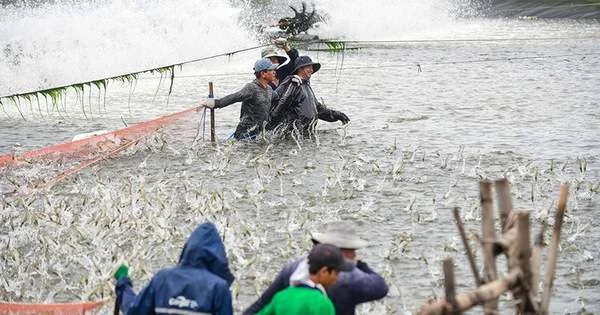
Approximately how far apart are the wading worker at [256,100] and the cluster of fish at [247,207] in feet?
1.08

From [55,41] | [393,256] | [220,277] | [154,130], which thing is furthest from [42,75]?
[220,277]

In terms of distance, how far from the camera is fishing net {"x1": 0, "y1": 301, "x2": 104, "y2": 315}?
682cm

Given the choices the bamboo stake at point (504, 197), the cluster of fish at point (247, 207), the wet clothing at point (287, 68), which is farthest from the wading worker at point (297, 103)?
the bamboo stake at point (504, 197)

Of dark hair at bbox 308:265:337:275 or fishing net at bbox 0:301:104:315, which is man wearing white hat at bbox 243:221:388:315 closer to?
dark hair at bbox 308:265:337:275

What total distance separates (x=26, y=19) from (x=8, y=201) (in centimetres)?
2295

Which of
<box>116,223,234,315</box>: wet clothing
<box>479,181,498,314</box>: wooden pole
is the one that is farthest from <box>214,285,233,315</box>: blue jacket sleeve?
<box>479,181,498,314</box>: wooden pole

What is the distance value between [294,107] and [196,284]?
9.45 metres

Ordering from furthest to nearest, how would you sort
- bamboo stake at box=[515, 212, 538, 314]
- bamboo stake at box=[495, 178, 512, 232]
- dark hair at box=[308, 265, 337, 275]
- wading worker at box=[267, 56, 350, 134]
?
1. wading worker at box=[267, 56, 350, 134]
2. dark hair at box=[308, 265, 337, 275]
3. bamboo stake at box=[495, 178, 512, 232]
4. bamboo stake at box=[515, 212, 538, 314]

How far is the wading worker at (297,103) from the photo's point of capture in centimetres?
Result: 1470

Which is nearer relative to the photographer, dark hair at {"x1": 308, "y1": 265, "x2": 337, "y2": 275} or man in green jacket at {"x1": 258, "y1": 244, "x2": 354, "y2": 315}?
man in green jacket at {"x1": 258, "y1": 244, "x2": 354, "y2": 315}

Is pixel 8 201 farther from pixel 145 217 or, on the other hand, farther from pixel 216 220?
pixel 216 220

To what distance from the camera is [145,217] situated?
416 inches

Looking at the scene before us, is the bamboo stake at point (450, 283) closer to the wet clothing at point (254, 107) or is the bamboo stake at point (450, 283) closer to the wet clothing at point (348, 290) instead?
the wet clothing at point (348, 290)

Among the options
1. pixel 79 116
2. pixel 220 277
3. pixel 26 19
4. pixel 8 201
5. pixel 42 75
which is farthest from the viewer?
pixel 26 19
